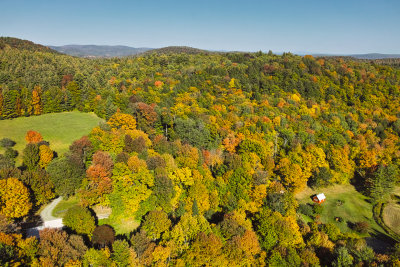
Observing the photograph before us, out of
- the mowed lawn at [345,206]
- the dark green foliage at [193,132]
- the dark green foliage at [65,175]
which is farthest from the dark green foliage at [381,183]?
the dark green foliage at [65,175]

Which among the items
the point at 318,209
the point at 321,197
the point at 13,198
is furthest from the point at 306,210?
the point at 13,198

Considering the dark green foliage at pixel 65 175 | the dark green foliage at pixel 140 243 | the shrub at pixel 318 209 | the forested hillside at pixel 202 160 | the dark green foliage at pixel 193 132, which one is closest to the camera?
the dark green foliage at pixel 140 243

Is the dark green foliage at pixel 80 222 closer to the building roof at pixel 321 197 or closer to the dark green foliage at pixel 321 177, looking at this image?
the building roof at pixel 321 197

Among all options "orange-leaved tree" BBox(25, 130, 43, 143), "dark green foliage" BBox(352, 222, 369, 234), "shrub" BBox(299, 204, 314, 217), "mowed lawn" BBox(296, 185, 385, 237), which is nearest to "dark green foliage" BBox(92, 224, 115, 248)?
"orange-leaved tree" BBox(25, 130, 43, 143)

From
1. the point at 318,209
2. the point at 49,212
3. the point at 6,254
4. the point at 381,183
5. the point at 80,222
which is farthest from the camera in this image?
the point at 381,183

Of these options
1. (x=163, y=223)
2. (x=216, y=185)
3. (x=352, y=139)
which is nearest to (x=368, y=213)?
(x=352, y=139)

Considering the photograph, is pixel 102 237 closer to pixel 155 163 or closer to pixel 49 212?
pixel 49 212
